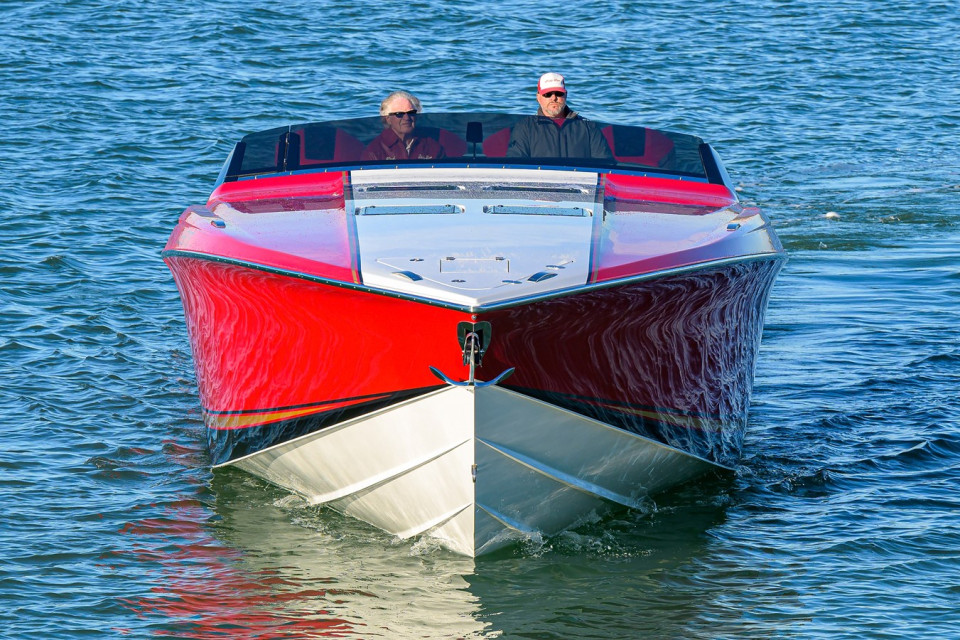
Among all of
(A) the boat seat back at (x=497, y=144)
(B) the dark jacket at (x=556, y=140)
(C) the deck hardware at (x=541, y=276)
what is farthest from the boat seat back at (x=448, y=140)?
(C) the deck hardware at (x=541, y=276)

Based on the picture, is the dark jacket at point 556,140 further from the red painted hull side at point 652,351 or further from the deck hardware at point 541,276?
the deck hardware at point 541,276

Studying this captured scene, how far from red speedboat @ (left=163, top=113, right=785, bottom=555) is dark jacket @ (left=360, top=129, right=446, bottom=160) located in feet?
1.42

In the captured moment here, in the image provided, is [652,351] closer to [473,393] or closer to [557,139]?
[473,393]

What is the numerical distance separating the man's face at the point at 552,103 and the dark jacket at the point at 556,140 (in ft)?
2.84

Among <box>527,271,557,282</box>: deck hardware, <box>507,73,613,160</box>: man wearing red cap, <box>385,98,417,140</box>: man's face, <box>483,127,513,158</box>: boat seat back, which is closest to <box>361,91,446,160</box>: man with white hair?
<box>385,98,417,140</box>: man's face

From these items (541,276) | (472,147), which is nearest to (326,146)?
(472,147)

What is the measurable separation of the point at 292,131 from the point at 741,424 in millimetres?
2994

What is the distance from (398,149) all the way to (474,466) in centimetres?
248

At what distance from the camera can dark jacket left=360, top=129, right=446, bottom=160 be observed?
7453 mm

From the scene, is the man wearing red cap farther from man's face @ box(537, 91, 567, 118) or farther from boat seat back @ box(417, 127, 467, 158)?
man's face @ box(537, 91, 567, 118)

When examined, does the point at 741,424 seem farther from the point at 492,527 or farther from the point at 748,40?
the point at 748,40

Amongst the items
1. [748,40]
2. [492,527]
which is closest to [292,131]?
[492,527]

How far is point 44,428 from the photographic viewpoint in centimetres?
776

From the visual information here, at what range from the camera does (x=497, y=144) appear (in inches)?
293
